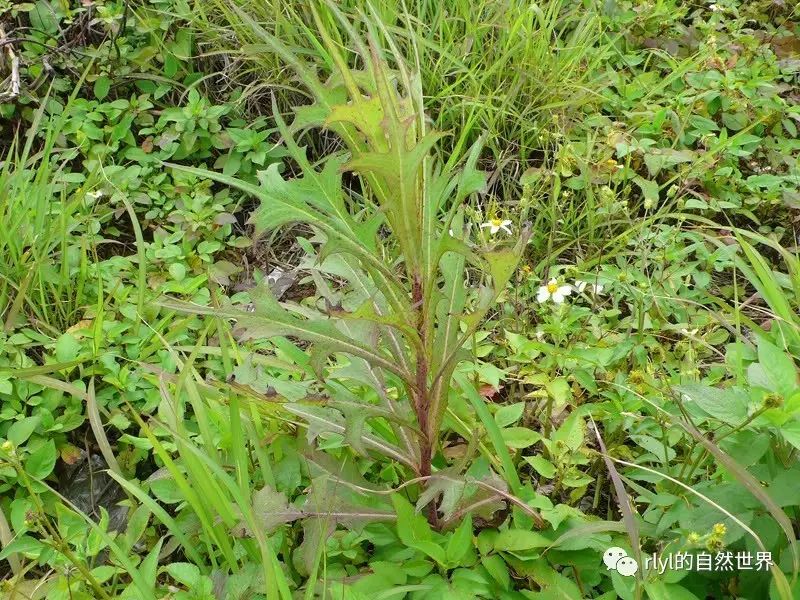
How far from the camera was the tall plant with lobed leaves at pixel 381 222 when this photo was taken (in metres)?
0.94

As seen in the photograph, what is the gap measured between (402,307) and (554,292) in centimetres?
63

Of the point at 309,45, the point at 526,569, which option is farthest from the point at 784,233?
the point at 309,45

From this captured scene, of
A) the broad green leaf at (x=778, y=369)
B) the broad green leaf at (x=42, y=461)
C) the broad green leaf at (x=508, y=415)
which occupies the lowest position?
the broad green leaf at (x=42, y=461)

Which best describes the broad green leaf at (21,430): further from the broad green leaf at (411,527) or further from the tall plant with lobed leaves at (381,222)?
the broad green leaf at (411,527)

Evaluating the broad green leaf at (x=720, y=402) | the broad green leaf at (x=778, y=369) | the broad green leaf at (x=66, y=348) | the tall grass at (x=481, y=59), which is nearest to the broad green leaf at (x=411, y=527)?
the broad green leaf at (x=720, y=402)

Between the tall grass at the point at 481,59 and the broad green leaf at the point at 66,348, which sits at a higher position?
the tall grass at the point at 481,59

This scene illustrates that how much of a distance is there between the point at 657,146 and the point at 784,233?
45 cm

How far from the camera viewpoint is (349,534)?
4.08ft

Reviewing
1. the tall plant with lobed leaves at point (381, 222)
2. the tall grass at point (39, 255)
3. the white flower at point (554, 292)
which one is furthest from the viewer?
the tall grass at point (39, 255)

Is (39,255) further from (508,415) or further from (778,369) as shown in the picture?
(778,369)

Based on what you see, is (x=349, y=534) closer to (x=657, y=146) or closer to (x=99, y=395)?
(x=99, y=395)

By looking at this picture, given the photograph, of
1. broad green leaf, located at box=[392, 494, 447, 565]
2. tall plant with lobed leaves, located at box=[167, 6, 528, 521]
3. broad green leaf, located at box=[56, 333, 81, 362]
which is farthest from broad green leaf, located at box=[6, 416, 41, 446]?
broad green leaf, located at box=[392, 494, 447, 565]

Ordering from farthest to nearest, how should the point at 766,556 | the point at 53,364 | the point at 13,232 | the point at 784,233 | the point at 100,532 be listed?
the point at 784,233 < the point at 13,232 < the point at 53,364 < the point at 100,532 < the point at 766,556

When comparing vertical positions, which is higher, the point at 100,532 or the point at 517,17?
the point at 517,17
